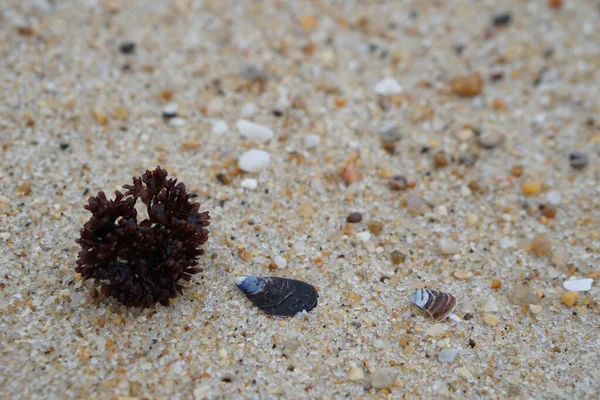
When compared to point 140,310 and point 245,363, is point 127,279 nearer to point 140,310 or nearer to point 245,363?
point 140,310

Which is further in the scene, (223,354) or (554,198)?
(554,198)

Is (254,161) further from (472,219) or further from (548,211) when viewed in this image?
(548,211)

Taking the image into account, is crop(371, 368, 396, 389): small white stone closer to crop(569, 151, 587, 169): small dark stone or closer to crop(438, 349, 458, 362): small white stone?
crop(438, 349, 458, 362): small white stone

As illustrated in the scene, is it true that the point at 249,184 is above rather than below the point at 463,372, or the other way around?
above


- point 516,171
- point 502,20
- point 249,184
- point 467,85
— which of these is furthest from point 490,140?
point 249,184

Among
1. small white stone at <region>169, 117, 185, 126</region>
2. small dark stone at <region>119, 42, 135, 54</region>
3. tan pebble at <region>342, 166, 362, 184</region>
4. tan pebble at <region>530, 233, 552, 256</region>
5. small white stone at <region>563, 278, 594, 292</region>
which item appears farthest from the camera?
small dark stone at <region>119, 42, 135, 54</region>

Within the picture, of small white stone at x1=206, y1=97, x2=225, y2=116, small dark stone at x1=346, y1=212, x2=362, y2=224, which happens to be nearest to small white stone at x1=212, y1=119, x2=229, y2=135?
small white stone at x1=206, y1=97, x2=225, y2=116

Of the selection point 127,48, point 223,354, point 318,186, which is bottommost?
point 223,354
